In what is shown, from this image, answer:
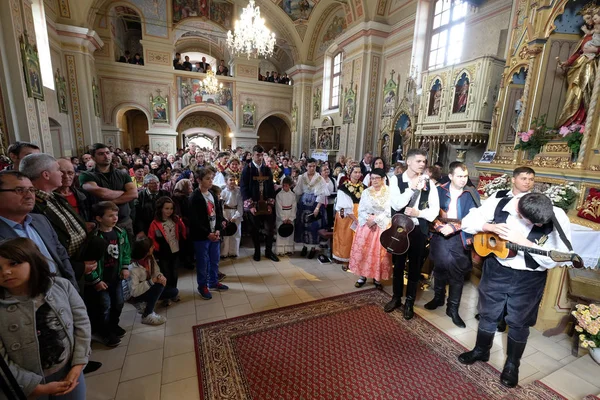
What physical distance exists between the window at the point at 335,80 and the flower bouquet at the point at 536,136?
1028cm

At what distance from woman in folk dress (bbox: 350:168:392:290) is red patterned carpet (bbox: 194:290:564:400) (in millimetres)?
574

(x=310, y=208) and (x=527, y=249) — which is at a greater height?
(x=527, y=249)

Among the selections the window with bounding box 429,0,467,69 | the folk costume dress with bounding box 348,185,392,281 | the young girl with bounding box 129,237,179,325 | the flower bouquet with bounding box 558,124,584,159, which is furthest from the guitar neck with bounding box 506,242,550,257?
the window with bounding box 429,0,467,69

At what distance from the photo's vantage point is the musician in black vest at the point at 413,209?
9.86 ft

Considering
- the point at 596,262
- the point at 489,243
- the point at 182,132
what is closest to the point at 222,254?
the point at 489,243

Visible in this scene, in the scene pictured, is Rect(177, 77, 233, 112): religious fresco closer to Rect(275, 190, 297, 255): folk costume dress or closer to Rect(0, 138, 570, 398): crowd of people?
Rect(0, 138, 570, 398): crowd of people

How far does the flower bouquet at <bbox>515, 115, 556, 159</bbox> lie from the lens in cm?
504

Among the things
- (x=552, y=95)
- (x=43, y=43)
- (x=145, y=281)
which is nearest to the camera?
(x=145, y=281)

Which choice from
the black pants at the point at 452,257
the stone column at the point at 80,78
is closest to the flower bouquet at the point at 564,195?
the black pants at the point at 452,257

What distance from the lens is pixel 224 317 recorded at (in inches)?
130

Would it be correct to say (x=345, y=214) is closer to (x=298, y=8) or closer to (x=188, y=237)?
(x=188, y=237)

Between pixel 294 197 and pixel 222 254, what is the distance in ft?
5.42

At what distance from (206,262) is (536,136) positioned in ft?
19.9

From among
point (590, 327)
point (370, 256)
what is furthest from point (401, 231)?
point (590, 327)
